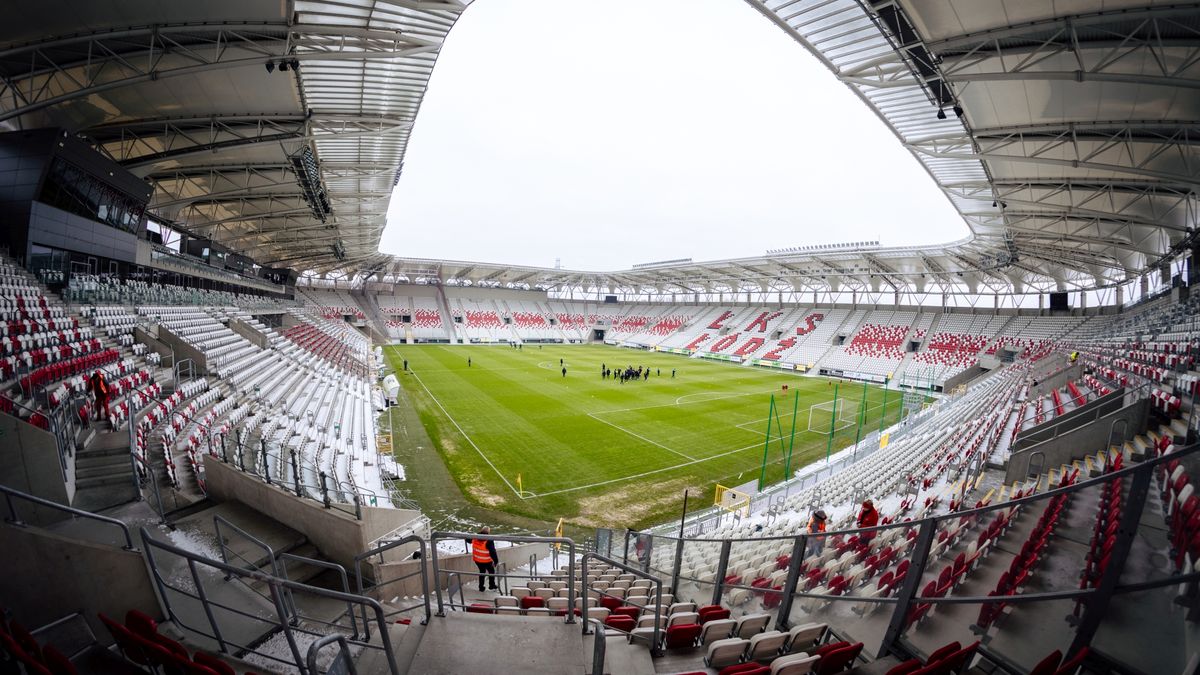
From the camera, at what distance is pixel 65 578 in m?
3.55

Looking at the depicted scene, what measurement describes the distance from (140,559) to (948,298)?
55996 mm

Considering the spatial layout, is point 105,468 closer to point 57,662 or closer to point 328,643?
point 57,662

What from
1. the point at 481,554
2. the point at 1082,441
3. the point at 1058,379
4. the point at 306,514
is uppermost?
the point at 1058,379

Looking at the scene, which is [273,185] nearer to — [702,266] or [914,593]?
[914,593]

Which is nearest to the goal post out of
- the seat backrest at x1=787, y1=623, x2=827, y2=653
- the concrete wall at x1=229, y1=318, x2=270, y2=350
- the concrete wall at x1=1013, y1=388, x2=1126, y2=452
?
the concrete wall at x1=1013, y1=388, x2=1126, y2=452

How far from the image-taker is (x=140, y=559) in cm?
367

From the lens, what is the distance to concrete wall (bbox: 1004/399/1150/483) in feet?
29.5

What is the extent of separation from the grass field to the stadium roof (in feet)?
38.2

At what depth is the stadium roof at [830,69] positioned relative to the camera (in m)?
9.90

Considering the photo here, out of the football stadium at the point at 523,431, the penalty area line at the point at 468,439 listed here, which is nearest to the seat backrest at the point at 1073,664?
the football stadium at the point at 523,431

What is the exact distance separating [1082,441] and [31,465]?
53.9 ft

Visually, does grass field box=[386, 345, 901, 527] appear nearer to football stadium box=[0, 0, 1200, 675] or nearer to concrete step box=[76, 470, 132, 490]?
football stadium box=[0, 0, 1200, 675]

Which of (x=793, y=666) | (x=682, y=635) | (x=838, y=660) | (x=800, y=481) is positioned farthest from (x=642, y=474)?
(x=793, y=666)

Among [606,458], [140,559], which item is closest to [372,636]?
[140,559]
